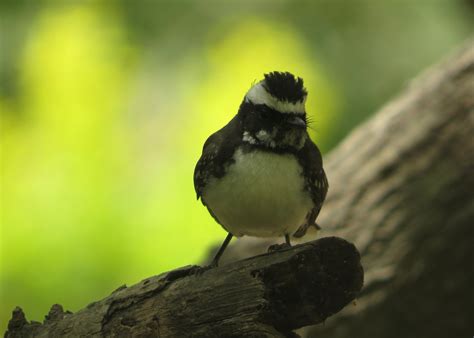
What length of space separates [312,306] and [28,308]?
9.00 feet

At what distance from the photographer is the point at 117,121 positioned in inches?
232

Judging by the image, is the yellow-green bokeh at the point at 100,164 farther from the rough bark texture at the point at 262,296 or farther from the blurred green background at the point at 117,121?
the rough bark texture at the point at 262,296

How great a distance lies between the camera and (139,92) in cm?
603

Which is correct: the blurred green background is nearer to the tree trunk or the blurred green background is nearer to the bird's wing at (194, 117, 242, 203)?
the tree trunk

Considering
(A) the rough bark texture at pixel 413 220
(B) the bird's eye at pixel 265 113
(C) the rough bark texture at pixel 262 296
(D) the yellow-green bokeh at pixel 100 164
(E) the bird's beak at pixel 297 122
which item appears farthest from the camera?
(A) the rough bark texture at pixel 413 220

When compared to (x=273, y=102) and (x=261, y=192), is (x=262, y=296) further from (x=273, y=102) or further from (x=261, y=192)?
(x=273, y=102)

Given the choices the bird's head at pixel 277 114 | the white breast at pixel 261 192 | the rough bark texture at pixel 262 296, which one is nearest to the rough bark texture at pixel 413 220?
the white breast at pixel 261 192

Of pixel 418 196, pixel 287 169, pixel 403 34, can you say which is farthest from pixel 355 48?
pixel 287 169

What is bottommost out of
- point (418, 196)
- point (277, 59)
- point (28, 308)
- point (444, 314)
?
point (444, 314)

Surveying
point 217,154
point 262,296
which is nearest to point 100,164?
point 217,154

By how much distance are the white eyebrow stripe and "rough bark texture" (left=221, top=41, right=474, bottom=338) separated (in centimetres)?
178

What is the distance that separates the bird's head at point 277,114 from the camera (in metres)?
4.29

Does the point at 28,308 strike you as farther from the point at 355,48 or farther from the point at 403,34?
the point at 403,34

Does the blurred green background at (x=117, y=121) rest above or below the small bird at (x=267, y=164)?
above
